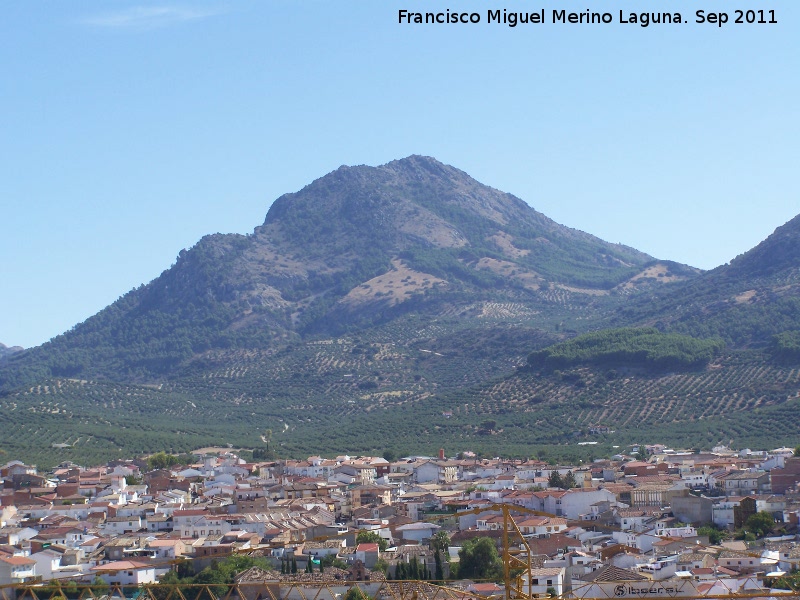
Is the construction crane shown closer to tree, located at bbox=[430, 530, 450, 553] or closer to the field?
tree, located at bbox=[430, 530, 450, 553]

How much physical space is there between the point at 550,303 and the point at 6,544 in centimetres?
11779

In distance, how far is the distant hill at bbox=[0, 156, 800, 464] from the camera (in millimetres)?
89438

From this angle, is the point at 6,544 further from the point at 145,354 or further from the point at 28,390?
the point at 145,354

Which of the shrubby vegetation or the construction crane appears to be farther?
the shrubby vegetation

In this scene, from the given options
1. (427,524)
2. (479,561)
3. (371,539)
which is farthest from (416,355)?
(479,561)

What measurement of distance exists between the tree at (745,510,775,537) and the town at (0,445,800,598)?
0.17 feet

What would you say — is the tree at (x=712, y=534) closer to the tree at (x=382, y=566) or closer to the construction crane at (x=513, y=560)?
the construction crane at (x=513, y=560)

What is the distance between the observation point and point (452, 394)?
108625 mm

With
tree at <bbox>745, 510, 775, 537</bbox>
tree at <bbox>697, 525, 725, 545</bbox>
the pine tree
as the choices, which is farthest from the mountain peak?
the pine tree

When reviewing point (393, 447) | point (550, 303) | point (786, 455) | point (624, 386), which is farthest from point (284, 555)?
point (550, 303)

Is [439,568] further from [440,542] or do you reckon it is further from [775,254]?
[775,254]

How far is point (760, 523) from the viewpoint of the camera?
49406 mm

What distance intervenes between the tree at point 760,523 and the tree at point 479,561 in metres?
9.25

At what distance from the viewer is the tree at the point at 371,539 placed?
49.8 metres
